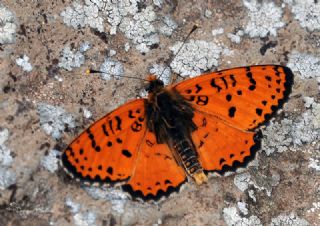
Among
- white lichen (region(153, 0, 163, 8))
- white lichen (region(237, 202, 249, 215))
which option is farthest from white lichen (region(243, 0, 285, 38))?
white lichen (region(237, 202, 249, 215))

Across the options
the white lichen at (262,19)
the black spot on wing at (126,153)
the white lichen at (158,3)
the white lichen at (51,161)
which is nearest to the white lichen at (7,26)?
the white lichen at (51,161)

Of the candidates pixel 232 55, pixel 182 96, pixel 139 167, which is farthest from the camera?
pixel 232 55

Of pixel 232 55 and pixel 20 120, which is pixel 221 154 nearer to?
pixel 232 55

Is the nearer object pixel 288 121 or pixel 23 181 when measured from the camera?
pixel 23 181

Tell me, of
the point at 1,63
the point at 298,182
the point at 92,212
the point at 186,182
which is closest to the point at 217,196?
the point at 186,182

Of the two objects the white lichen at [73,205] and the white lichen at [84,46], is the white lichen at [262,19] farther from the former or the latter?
the white lichen at [73,205]

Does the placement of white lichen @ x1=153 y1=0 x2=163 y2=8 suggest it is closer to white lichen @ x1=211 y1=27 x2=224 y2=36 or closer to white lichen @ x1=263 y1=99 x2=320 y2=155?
white lichen @ x1=211 y1=27 x2=224 y2=36
